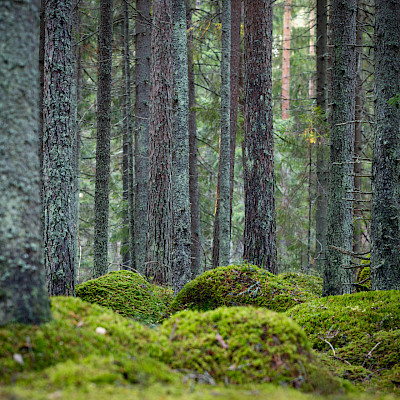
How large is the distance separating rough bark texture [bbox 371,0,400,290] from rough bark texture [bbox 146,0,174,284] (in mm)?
5191

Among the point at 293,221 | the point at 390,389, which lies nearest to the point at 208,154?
the point at 293,221

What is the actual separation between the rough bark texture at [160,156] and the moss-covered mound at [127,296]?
255 cm

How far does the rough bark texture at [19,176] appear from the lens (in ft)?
8.37

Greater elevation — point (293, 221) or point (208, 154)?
point (208, 154)

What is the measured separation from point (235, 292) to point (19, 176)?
3916 mm

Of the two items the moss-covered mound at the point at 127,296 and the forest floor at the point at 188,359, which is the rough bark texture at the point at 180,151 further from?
the forest floor at the point at 188,359

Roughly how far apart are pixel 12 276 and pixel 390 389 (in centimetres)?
345

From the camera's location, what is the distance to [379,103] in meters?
5.76

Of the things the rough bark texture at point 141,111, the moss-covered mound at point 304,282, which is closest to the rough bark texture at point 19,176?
the moss-covered mound at point 304,282

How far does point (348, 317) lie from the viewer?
496 centimetres

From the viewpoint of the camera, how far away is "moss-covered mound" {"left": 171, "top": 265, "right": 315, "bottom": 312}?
5.65 meters

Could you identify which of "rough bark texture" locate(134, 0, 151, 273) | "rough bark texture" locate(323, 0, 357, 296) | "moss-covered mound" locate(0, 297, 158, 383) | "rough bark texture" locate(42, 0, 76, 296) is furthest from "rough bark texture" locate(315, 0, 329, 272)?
"moss-covered mound" locate(0, 297, 158, 383)

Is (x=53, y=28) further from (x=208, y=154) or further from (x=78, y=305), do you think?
(x=208, y=154)

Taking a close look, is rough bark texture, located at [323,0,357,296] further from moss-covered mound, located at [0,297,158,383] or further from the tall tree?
moss-covered mound, located at [0,297,158,383]
